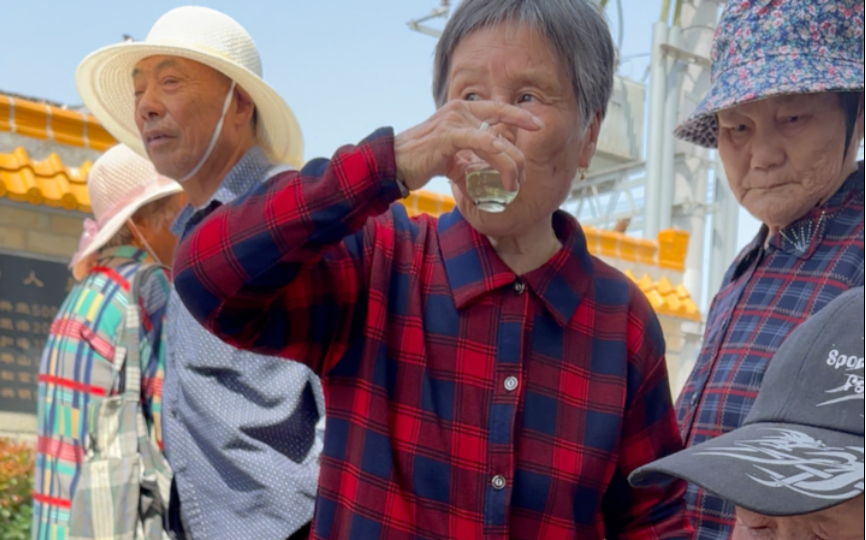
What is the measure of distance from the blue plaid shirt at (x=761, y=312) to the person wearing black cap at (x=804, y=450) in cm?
56

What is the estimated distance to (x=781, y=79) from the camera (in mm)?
2141

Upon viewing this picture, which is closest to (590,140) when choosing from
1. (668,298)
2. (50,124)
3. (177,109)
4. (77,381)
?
(177,109)

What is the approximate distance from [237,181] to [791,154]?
1161mm

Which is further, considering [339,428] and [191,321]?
[191,321]

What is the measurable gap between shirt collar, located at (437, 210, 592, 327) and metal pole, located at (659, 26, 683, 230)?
11.0 meters

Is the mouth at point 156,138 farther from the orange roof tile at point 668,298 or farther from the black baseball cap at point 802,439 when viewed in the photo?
the orange roof tile at point 668,298

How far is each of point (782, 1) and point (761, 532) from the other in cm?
117

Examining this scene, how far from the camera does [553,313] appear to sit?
1818 mm

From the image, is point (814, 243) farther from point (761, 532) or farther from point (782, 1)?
point (761, 532)

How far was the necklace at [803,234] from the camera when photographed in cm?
218

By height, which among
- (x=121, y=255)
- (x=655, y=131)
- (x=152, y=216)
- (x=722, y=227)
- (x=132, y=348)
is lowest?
(x=132, y=348)

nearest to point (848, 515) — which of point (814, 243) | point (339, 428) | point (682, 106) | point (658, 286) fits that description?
point (339, 428)

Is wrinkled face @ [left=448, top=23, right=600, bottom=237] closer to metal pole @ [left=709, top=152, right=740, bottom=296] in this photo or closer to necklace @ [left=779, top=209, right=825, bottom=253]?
necklace @ [left=779, top=209, right=825, bottom=253]

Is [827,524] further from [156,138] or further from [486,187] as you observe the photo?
[156,138]
